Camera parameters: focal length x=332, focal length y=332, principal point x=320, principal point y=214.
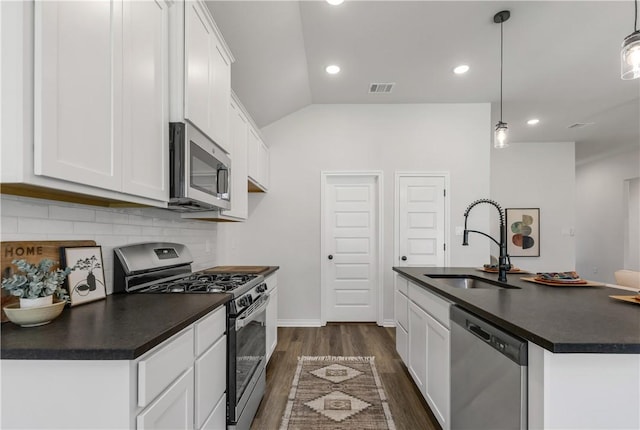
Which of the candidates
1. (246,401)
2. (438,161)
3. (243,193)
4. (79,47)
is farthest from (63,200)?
(438,161)

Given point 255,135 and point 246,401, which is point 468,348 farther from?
point 255,135

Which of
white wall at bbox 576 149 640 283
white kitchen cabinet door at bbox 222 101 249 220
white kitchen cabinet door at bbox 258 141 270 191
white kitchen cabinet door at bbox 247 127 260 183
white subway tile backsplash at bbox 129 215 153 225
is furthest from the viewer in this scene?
white wall at bbox 576 149 640 283

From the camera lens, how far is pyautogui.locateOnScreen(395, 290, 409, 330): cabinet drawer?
106 inches

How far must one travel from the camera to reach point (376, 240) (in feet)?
14.7

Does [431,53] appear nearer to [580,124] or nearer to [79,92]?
[79,92]

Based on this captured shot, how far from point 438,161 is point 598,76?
1.88m

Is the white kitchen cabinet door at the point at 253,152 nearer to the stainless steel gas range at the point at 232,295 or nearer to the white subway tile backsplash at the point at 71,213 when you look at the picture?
the stainless steel gas range at the point at 232,295

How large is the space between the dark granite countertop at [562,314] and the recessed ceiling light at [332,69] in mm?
2537

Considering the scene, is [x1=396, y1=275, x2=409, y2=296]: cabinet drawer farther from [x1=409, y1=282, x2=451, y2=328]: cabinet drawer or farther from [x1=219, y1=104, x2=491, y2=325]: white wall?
[x1=219, y1=104, x2=491, y2=325]: white wall

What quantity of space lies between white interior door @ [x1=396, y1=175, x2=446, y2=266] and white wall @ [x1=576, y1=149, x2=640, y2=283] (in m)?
4.76

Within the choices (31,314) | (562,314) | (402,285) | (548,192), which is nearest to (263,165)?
(402,285)

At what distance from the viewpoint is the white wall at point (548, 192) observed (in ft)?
19.9

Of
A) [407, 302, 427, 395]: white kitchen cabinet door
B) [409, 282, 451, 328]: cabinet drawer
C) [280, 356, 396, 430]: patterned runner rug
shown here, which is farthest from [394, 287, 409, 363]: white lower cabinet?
[280, 356, 396, 430]: patterned runner rug

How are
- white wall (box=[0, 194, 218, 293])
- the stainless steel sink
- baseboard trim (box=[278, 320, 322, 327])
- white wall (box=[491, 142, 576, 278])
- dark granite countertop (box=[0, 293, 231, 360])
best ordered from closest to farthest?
dark granite countertop (box=[0, 293, 231, 360]), white wall (box=[0, 194, 218, 293]), the stainless steel sink, baseboard trim (box=[278, 320, 322, 327]), white wall (box=[491, 142, 576, 278])
